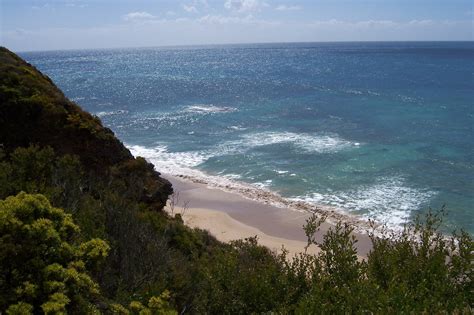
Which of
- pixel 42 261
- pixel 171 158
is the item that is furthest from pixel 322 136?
pixel 42 261

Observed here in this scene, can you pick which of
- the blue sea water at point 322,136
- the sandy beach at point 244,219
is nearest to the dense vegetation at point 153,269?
the sandy beach at point 244,219

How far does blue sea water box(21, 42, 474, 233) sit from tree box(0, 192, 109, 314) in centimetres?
2422

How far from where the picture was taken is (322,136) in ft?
176

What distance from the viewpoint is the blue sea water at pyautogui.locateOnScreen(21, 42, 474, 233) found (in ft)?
120

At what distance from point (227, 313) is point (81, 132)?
1415cm

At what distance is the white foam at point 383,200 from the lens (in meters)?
32.0

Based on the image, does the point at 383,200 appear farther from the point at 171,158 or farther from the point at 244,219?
the point at 171,158

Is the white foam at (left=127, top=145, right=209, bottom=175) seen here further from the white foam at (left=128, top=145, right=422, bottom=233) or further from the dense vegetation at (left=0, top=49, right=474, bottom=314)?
the dense vegetation at (left=0, top=49, right=474, bottom=314)

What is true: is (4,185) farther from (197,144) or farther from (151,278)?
(197,144)

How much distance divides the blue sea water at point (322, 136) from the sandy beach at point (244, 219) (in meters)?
3.36

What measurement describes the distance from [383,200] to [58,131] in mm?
23577

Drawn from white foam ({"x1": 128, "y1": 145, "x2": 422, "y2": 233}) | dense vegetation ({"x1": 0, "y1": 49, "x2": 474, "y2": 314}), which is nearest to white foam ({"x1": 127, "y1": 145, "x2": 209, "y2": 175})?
white foam ({"x1": 128, "y1": 145, "x2": 422, "y2": 233})

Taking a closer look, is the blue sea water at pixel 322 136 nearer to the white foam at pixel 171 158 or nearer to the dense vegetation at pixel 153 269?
the white foam at pixel 171 158

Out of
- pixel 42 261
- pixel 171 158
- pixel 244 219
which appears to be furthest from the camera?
pixel 171 158
